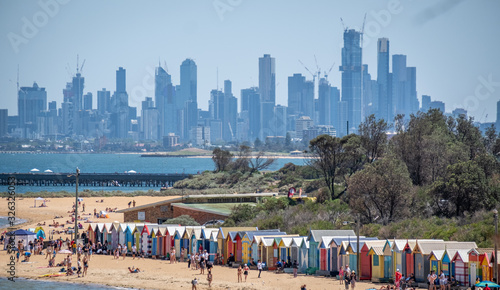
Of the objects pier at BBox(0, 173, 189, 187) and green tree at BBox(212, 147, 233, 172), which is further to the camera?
pier at BBox(0, 173, 189, 187)

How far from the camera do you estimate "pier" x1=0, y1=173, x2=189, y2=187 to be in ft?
384

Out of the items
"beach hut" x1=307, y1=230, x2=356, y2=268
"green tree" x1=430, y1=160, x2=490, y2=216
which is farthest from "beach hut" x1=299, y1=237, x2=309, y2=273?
"green tree" x1=430, y1=160, x2=490, y2=216

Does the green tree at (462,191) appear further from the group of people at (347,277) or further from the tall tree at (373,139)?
the tall tree at (373,139)

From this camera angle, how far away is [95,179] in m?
117

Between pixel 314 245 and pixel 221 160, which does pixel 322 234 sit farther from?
pixel 221 160

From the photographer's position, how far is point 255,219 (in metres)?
46.2

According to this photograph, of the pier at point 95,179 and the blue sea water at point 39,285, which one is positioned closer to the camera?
the blue sea water at point 39,285

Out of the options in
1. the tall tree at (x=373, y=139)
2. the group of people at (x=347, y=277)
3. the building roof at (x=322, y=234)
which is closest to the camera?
the group of people at (x=347, y=277)

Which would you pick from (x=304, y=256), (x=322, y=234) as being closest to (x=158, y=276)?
(x=304, y=256)

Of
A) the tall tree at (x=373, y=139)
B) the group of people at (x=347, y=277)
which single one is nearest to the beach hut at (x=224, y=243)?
the group of people at (x=347, y=277)

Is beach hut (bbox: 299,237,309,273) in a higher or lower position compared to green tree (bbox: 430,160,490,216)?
lower

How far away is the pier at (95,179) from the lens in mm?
117000

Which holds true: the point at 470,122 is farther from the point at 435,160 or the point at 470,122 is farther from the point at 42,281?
the point at 42,281

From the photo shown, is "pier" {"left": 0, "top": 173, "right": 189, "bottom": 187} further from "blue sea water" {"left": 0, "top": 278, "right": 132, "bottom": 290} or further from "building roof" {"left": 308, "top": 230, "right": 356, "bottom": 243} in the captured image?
"building roof" {"left": 308, "top": 230, "right": 356, "bottom": 243}
